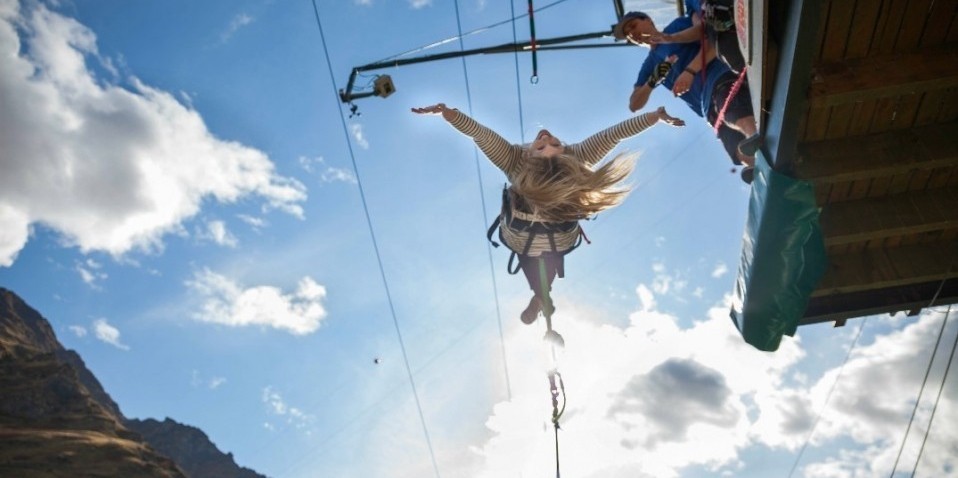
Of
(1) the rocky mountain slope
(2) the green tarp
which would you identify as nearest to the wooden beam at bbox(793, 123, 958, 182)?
(2) the green tarp

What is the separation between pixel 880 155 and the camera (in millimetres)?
3352

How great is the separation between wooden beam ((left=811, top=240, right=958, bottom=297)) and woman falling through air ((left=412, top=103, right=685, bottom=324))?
1.74 meters

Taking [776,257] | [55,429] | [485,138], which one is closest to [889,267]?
[776,257]

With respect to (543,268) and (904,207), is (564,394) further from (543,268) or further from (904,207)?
(904,207)

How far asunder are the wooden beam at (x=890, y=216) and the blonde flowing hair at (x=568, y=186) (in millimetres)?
1438

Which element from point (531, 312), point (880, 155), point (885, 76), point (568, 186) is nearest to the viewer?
point (885, 76)

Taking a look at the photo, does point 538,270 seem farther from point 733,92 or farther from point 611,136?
point 733,92

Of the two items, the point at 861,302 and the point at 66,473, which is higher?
the point at 861,302

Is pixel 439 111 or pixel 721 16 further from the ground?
pixel 721 16

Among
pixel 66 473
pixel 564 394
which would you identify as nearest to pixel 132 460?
pixel 66 473

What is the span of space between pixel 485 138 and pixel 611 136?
106 cm

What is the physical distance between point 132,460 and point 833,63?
261ft

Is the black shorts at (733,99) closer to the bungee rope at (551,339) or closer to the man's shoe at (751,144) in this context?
the man's shoe at (751,144)

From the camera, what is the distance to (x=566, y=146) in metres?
4.76
